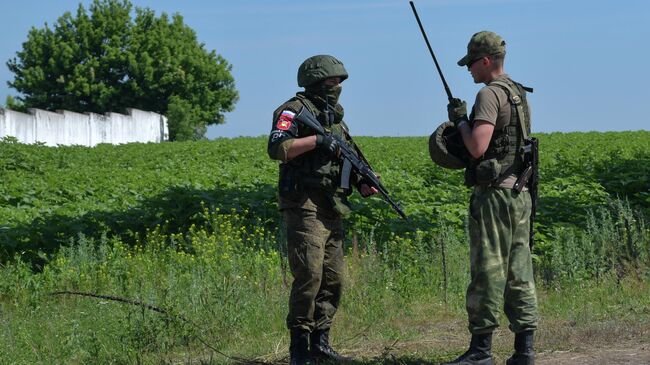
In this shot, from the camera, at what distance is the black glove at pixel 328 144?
6.10m

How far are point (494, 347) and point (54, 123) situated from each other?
36.0m

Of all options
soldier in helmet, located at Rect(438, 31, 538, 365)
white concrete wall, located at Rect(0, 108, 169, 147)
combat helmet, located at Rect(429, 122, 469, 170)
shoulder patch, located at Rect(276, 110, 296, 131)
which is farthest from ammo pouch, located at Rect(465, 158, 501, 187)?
white concrete wall, located at Rect(0, 108, 169, 147)

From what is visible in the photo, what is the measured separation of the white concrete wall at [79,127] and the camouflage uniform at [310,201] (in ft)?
102

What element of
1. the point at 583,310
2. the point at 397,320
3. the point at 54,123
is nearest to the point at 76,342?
the point at 397,320

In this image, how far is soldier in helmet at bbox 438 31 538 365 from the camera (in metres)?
5.66

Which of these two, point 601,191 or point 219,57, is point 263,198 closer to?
point 601,191

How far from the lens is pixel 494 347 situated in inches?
268

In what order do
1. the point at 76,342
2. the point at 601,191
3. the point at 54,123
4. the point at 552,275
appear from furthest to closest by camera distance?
the point at 54,123 → the point at 601,191 → the point at 552,275 → the point at 76,342

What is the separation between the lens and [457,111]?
5777 millimetres

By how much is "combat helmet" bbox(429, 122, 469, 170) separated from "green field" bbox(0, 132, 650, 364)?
1429 mm

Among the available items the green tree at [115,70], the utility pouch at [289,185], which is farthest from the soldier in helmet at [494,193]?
the green tree at [115,70]

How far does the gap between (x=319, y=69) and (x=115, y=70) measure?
61.3 m

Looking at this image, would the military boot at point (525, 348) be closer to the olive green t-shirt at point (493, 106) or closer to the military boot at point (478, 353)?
the military boot at point (478, 353)

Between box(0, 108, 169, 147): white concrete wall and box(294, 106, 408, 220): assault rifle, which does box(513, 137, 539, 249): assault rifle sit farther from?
box(0, 108, 169, 147): white concrete wall
